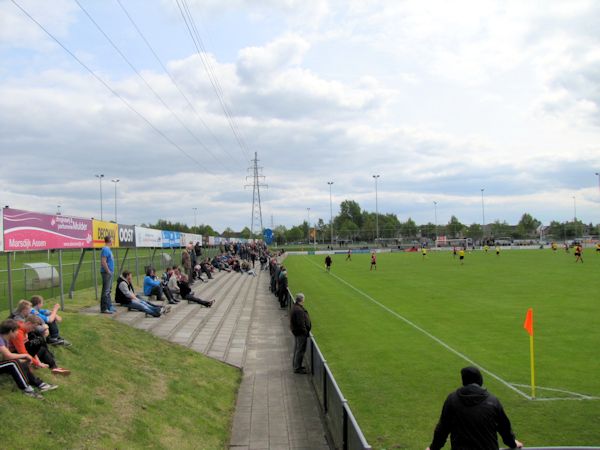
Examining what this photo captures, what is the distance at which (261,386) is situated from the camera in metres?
10.6

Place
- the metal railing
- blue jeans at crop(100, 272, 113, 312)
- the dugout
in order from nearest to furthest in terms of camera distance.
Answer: the metal railing
blue jeans at crop(100, 272, 113, 312)
the dugout

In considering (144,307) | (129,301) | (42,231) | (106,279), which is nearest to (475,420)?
(42,231)

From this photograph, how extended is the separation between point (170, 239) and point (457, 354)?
1785 cm

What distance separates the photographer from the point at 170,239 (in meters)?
26.8

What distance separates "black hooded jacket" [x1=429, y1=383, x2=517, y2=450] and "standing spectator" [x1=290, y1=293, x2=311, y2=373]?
6.89 meters

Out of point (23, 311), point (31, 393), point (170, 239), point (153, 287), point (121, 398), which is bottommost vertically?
point (121, 398)

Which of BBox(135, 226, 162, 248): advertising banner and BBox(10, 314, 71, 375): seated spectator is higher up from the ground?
BBox(135, 226, 162, 248): advertising banner

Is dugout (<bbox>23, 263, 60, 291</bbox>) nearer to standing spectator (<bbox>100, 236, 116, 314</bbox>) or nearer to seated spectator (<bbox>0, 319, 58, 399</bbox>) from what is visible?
standing spectator (<bbox>100, 236, 116, 314</bbox>)

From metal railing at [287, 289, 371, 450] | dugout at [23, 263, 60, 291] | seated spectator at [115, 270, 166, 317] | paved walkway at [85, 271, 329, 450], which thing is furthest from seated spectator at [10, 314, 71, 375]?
dugout at [23, 263, 60, 291]

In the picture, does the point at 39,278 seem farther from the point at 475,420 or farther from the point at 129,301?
the point at 475,420

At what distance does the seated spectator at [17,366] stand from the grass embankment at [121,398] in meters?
0.13

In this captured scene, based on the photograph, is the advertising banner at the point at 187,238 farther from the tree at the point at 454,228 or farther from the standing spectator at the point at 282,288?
the tree at the point at 454,228

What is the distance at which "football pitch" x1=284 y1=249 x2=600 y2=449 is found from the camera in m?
8.32

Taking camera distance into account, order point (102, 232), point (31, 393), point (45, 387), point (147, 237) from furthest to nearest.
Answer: point (147, 237) < point (102, 232) < point (45, 387) < point (31, 393)
